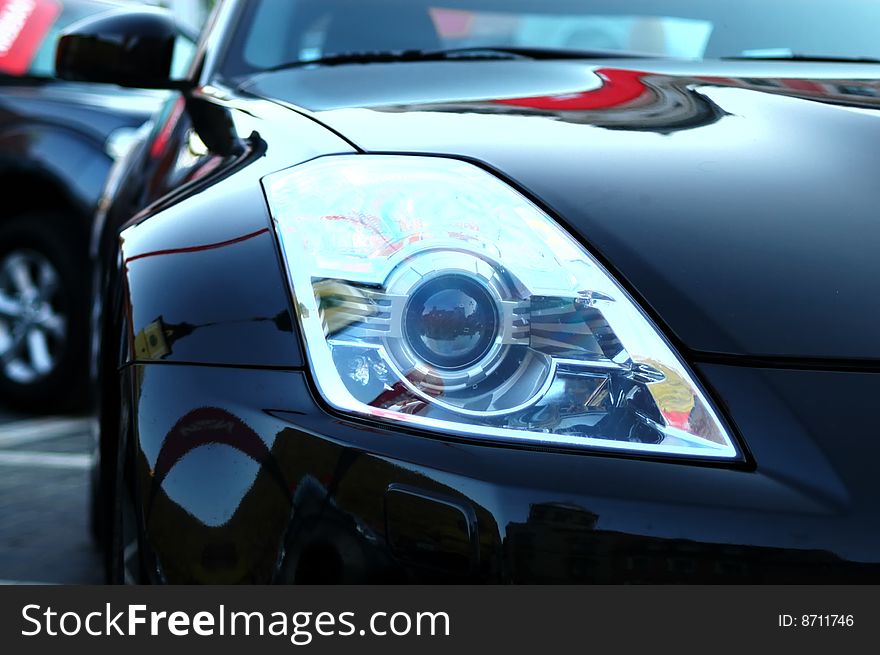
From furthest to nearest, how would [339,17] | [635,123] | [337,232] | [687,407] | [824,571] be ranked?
1. [339,17]
2. [635,123]
3. [337,232]
4. [687,407]
5. [824,571]

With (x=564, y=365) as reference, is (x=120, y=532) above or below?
below

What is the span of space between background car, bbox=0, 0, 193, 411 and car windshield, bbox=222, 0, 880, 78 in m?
2.48

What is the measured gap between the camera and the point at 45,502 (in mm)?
3154

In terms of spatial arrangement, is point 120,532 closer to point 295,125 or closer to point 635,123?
point 295,125

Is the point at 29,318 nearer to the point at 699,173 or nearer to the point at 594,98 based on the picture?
the point at 594,98

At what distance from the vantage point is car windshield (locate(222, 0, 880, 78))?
2.12 metres

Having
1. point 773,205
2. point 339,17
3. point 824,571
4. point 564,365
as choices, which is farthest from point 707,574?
point 339,17

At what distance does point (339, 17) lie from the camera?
220 cm

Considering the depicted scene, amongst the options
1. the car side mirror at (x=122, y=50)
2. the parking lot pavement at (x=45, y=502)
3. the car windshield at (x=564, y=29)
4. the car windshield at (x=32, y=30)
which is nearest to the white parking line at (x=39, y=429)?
the parking lot pavement at (x=45, y=502)

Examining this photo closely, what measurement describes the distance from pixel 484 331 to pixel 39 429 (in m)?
3.58

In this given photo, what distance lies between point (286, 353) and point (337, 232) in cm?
16

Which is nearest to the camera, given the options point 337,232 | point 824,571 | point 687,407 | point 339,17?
point 824,571

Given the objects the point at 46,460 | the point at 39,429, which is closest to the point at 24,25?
the point at 39,429

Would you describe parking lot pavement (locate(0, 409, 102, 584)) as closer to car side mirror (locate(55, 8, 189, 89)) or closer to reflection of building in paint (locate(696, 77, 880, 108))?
car side mirror (locate(55, 8, 189, 89))
